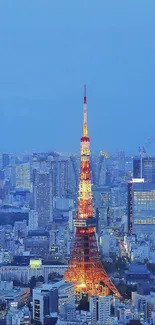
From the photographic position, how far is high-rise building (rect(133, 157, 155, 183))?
16.0 meters

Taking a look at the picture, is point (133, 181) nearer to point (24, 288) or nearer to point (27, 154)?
point (27, 154)

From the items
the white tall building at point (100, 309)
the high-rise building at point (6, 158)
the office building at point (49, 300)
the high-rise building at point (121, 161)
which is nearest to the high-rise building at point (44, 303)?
the office building at point (49, 300)

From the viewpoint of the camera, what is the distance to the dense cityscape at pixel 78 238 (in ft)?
30.0

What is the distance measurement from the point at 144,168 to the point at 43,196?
1.79 metres

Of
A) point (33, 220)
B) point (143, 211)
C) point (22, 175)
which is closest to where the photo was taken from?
point (143, 211)

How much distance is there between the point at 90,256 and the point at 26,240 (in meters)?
3.59

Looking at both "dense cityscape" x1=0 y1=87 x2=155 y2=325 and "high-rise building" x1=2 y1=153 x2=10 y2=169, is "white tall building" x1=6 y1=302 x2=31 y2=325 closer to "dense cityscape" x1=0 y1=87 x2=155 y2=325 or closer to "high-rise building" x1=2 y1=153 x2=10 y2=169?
"dense cityscape" x1=0 y1=87 x2=155 y2=325

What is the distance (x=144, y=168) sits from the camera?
53.5 feet

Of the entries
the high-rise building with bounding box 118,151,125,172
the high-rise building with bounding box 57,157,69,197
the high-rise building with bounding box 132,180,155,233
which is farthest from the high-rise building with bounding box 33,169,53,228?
the high-rise building with bounding box 132,180,155,233

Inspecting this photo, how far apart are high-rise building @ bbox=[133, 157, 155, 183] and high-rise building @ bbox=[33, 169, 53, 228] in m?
1.48

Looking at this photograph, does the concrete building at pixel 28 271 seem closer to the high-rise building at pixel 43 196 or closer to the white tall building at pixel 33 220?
the white tall building at pixel 33 220

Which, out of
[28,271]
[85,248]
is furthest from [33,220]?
[85,248]

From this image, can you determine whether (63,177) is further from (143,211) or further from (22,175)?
(143,211)

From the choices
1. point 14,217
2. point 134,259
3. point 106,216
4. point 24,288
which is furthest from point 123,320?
point 14,217
